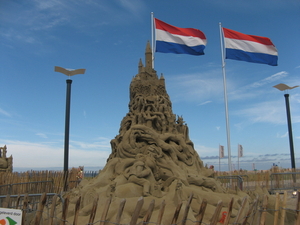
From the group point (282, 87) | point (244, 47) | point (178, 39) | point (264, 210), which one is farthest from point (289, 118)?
point (264, 210)

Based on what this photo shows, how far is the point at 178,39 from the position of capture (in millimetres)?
14000

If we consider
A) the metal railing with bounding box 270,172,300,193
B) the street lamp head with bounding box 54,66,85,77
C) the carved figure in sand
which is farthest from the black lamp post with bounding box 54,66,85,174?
the metal railing with bounding box 270,172,300,193

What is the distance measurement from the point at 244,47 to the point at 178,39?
12.7ft

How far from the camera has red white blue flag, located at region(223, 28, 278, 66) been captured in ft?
48.3

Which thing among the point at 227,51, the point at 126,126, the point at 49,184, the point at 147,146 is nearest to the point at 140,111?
the point at 126,126

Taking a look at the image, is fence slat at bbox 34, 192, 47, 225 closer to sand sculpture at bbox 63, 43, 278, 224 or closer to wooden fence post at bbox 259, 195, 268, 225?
sand sculpture at bbox 63, 43, 278, 224

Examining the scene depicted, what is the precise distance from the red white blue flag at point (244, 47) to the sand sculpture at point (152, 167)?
5.65 meters

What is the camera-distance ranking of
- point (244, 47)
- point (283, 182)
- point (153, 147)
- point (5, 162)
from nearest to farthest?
1. point (153, 147)
2. point (283, 182)
3. point (244, 47)
4. point (5, 162)

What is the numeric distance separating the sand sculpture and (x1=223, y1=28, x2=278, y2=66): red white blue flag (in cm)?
565

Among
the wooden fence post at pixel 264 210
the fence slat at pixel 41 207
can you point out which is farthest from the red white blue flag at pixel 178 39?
the fence slat at pixel 41 207

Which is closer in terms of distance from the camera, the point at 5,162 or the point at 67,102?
the point at 67,102

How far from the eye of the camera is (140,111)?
10172 millimetres

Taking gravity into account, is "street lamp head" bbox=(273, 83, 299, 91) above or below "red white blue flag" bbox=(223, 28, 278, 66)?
below

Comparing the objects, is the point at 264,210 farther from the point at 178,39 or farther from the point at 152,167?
the point at 178,39
